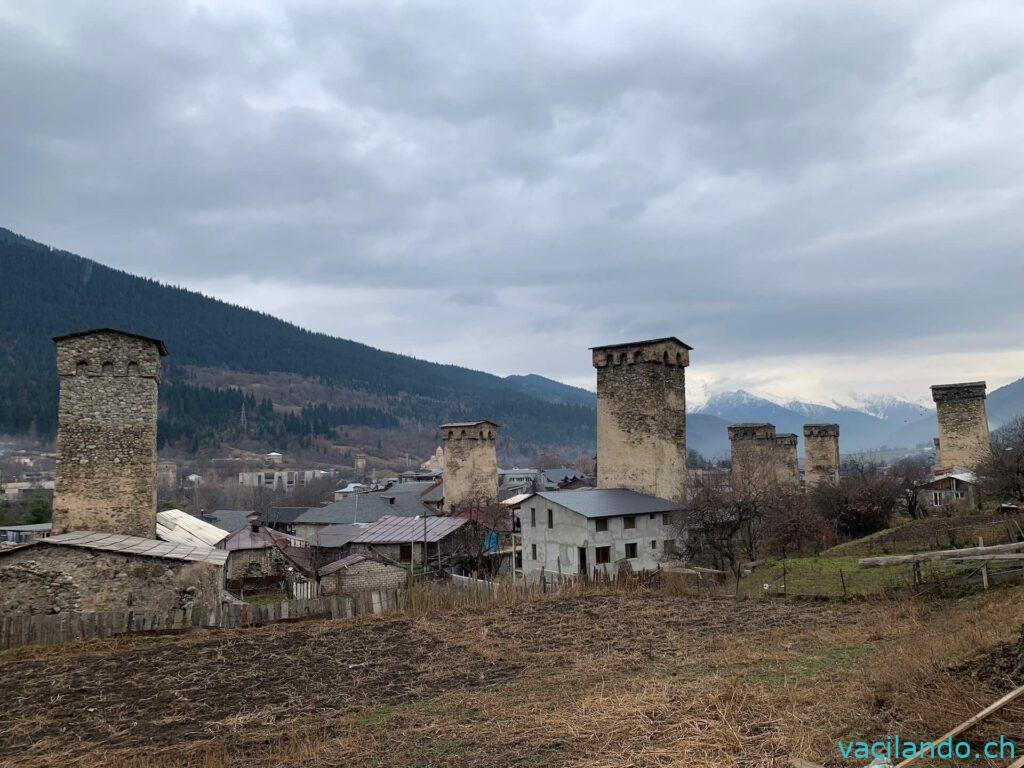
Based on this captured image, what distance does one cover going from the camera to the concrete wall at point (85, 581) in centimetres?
1678

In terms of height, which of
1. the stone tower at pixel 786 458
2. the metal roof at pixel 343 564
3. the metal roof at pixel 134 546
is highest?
the stone tower at pixel 786 458

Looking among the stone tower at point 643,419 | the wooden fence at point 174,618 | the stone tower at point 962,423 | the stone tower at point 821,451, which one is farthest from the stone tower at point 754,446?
the wooden fence at point 174,618

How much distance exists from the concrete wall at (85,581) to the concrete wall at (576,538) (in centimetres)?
1336

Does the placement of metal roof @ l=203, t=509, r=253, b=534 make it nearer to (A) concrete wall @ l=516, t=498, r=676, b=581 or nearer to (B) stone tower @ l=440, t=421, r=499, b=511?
(B) stone tower @ l=440, t=421, r=499, b=511

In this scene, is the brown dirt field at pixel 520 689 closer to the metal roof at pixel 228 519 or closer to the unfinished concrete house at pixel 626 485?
the unfinished concrete house at pixel 626 485

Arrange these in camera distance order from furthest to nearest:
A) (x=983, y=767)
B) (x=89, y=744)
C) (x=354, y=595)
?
(x=354, y=595) < (x=89, y=744) < (x=983, y=767)

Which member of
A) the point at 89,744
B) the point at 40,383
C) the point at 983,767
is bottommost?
the point at 89,744

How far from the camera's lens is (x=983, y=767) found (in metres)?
5.44

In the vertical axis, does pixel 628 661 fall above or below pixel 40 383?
below

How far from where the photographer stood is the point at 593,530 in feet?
86.5

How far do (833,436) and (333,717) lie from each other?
49.8 m

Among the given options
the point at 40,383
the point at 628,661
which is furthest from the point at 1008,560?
Answer: the point at 40,383

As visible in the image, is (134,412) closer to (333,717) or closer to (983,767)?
(333,717)

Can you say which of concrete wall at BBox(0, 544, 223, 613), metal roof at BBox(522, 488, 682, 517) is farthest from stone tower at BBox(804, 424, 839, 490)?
concrete wall at BBox(0, 544, 223, 613)
